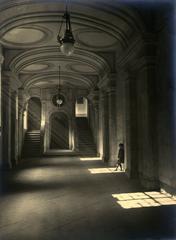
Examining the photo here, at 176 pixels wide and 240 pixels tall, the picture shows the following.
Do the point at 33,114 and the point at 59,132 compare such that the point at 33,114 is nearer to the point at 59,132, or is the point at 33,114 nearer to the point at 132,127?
the point at 59,132

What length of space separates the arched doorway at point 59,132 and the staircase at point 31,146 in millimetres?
3957

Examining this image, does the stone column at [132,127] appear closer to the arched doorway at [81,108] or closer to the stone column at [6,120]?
the stone column at [6,120]

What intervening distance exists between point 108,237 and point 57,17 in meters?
8.08

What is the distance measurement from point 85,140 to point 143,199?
19370mm

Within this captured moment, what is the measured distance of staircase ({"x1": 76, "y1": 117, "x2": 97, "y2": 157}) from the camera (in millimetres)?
24959

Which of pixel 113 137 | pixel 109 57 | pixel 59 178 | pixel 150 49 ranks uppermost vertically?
pixel 109 57

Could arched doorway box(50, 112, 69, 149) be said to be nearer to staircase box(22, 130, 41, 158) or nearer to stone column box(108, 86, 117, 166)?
staircase box(22, 130, 41, 158)

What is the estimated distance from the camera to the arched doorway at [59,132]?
3256 centimetres

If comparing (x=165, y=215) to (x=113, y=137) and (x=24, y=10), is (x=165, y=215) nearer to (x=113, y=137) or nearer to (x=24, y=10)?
(x=24, y=10)

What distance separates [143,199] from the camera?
834 cm

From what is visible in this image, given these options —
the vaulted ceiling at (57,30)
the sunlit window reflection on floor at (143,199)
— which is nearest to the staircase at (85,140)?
the vaulted ceiling at (57,30)

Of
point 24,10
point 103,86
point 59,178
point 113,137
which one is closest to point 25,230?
point 59,178

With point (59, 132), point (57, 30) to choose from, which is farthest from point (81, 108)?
point (57, 30)

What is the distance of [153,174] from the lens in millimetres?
9719
